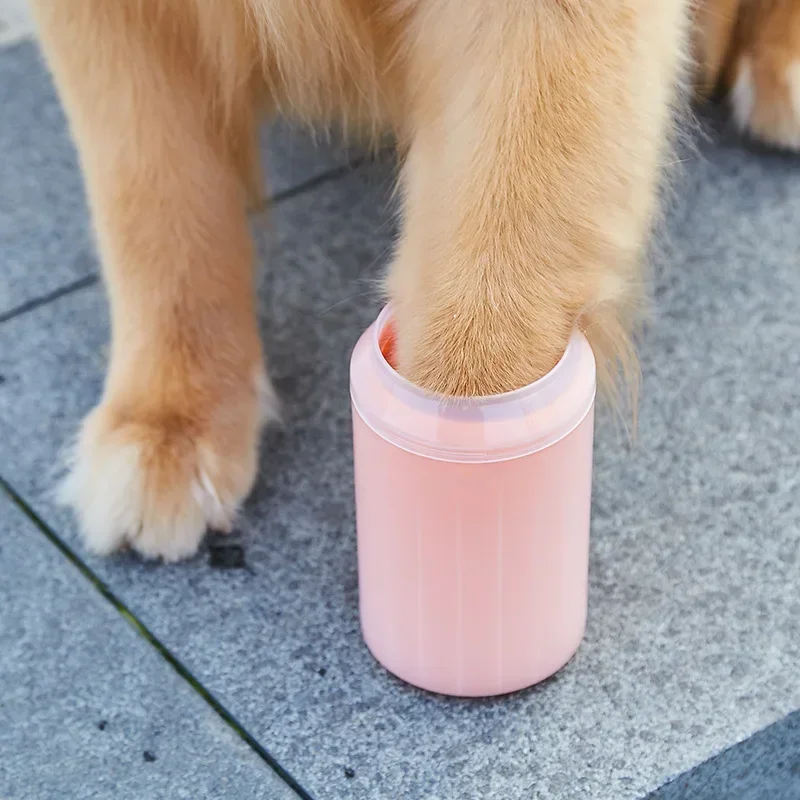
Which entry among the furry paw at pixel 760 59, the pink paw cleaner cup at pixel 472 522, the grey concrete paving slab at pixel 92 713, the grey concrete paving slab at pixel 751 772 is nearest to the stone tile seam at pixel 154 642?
the grey concrete paving slab at pixel 92 713

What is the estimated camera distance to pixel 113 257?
120 cm

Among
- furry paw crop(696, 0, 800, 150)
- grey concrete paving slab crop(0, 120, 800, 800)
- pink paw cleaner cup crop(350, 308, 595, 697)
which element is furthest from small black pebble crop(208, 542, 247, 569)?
furry paw crop(696, 0, 800, 150)

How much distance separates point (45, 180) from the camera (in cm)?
167

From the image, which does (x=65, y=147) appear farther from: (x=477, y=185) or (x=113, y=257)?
(x=477, y=185)

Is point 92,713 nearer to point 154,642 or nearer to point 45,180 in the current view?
point 154,642

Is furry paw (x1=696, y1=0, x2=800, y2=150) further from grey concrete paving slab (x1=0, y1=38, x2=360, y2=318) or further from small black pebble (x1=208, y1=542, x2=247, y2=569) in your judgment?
Answer: small black pebble (x1=208, y1=542, x2=247, y2=569)

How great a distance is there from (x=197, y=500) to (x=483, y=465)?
356 millimetres

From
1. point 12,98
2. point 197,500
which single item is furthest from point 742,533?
point 12,98

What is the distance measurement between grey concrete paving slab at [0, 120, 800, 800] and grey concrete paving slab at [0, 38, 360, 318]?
7 cm

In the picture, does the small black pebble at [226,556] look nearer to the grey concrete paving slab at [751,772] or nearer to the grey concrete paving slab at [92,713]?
the grey concrete paving slab at [92,713]

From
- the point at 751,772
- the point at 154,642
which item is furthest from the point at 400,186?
the point at 751,772

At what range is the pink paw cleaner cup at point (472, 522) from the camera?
2.95 ft

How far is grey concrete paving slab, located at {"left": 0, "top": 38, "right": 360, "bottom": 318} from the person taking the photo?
152 centimetres

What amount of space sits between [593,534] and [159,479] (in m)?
0.41
